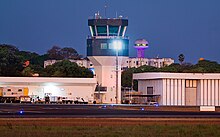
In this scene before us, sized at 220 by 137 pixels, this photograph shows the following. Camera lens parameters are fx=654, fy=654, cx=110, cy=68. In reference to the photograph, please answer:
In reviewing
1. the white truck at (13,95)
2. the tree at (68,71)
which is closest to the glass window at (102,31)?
the white truck at (13,95)

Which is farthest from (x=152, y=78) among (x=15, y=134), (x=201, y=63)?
(x=15, y=134)

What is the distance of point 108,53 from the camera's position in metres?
130

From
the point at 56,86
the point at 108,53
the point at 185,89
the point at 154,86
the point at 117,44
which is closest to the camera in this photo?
the point at 56,86

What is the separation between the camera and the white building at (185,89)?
411ft

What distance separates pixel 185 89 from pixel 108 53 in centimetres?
1682

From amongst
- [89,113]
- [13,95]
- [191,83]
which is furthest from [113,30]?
[89,113]

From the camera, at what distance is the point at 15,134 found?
4194 centimetres

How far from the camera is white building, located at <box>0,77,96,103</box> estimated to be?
413 ft

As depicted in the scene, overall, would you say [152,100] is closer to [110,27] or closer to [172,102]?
[172,102]

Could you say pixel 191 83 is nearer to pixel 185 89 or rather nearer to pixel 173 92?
pixel 185 89

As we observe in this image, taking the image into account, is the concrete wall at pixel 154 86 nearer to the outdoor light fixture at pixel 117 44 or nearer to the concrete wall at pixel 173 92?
the concrete wall at pixel 173 92

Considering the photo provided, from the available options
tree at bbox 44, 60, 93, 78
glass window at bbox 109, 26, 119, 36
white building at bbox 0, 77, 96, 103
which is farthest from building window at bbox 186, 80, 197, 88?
tree at bbox 44, 60, 93, 78

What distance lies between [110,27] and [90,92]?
44.3ft

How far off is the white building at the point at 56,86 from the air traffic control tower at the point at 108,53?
232cm
